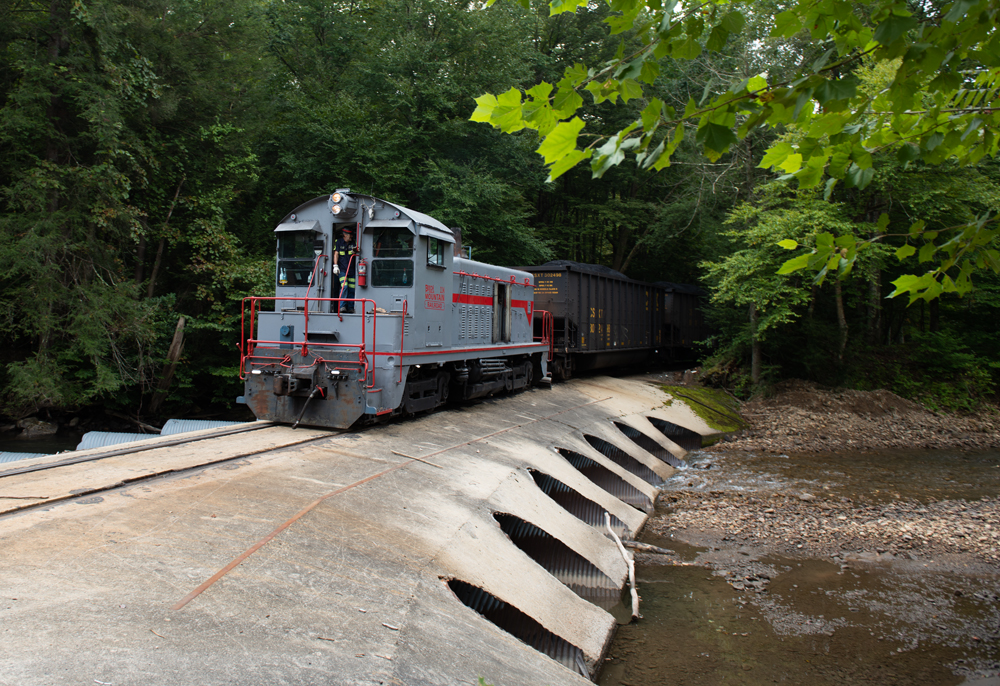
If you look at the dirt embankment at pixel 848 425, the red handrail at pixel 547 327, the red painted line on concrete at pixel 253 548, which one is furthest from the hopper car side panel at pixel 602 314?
the red painted line on concrete at pixel 253 548

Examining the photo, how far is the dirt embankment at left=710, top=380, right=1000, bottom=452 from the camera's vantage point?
1683 cm

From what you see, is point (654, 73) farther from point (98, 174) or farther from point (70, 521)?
point (98, 174)

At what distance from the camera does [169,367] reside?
58.7 feet

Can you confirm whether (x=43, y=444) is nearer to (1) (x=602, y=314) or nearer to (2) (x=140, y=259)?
(2) (x=140, y=259)

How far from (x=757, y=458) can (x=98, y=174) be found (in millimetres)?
17196

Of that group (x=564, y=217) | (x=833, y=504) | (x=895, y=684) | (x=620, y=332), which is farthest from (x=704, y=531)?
(x=564, y=217)

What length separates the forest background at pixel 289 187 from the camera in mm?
15203

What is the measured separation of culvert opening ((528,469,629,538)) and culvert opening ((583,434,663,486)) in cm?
344

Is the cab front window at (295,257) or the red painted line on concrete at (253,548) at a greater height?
the cab front window at (295,257)

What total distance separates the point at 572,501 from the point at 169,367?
1341 cm

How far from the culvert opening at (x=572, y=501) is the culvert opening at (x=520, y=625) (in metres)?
3.81

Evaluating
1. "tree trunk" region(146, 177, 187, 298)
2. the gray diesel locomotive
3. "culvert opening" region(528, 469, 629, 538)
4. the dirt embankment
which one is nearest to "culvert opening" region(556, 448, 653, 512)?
"culvert opening" region(528, 469, 629, 538)

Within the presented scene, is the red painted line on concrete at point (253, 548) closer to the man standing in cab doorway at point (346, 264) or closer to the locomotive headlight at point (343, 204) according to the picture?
the man standing in cab doorway at point (346, 264)

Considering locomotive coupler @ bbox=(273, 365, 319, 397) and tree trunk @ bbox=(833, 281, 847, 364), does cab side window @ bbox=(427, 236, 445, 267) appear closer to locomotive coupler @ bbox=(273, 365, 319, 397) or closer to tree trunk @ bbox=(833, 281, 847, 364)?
locomotive coupler @ bbox=(273, 365, 319, 397)
